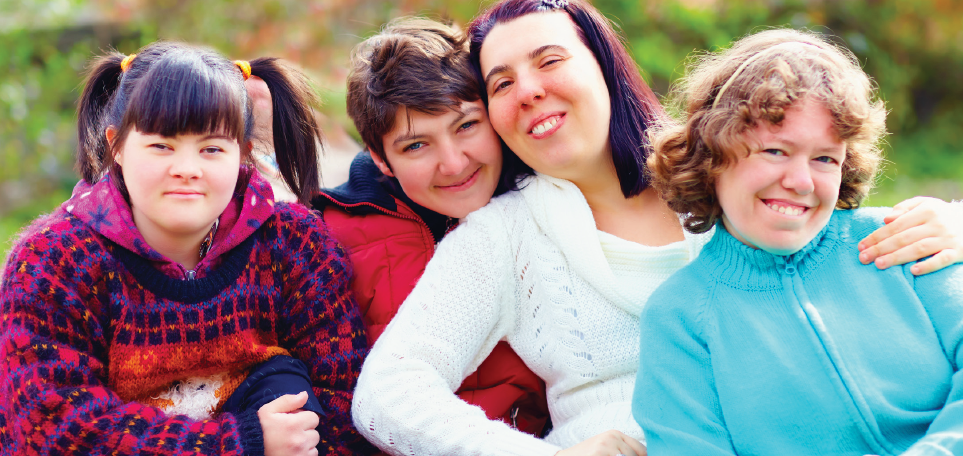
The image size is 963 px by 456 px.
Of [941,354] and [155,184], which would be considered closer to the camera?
[941,354]

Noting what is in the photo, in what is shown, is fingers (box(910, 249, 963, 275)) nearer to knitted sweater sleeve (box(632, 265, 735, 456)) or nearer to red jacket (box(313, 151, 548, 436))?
knitted sweater sleeve (box(632, 265, 735, 456))

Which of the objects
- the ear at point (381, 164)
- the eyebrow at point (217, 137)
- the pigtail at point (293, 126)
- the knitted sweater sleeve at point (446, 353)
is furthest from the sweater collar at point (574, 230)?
the eyebrow at point (217, 137)

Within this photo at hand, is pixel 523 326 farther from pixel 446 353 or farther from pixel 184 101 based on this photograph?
pixel 184 101

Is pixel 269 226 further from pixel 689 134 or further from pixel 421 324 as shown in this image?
pixel 689 134

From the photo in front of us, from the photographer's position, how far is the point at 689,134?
1.78m

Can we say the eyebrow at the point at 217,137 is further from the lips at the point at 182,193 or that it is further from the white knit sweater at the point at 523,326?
the white knit sweater at the point at 523,326

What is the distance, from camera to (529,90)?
203 cm

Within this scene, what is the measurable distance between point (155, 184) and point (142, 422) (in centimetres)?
55

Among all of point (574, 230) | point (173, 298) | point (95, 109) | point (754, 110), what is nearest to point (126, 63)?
point (95, 109)

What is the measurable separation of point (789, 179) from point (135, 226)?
1.52 m

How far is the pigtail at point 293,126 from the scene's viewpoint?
2.28 m

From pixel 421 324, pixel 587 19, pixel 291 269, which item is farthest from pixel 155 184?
pixel 587 19

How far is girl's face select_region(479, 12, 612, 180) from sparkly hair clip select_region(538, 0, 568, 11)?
0.02 metres

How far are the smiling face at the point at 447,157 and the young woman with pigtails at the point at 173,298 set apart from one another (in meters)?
0.30
